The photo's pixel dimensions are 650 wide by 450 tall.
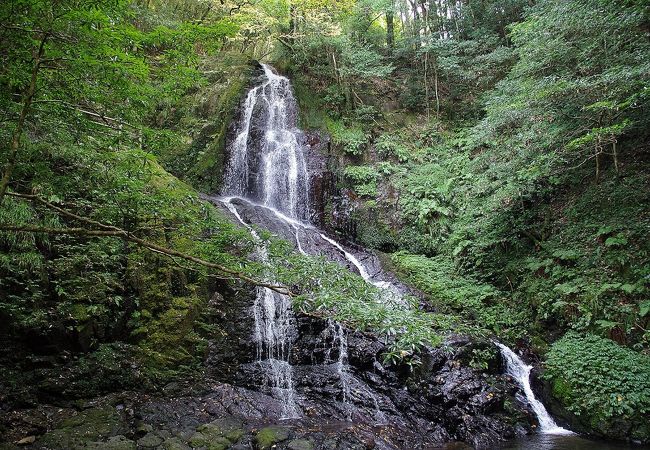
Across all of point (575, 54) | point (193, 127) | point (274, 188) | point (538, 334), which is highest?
point (193, 127)

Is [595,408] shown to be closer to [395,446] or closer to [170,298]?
[395,446]

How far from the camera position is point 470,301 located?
9.98 m

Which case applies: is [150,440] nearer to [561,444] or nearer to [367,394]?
[367,394]

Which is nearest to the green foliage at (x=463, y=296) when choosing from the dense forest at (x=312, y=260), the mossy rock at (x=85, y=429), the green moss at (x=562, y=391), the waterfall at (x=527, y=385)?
the dense forest at (x=312, y=260)

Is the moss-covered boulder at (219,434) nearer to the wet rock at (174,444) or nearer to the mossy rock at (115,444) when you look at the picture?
the wet rock at (174,444)

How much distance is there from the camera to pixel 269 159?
15.1 meters

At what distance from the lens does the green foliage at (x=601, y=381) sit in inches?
255

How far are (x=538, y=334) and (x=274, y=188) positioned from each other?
9.61 meters

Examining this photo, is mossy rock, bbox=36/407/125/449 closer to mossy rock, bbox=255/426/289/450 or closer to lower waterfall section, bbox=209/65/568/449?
mossy rock, bbox=255/426/289/450

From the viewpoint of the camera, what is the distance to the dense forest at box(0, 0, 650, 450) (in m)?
3.96

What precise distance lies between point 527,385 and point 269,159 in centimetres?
1110

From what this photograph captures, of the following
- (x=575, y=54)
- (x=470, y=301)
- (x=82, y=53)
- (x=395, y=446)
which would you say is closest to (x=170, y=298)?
(x=395, y=446)

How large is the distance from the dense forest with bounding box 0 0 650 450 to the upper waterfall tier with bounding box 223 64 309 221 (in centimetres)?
13

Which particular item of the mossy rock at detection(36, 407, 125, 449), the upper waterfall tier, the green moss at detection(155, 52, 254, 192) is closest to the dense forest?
the mossy rock at detection(36, 407, 125, 449)
